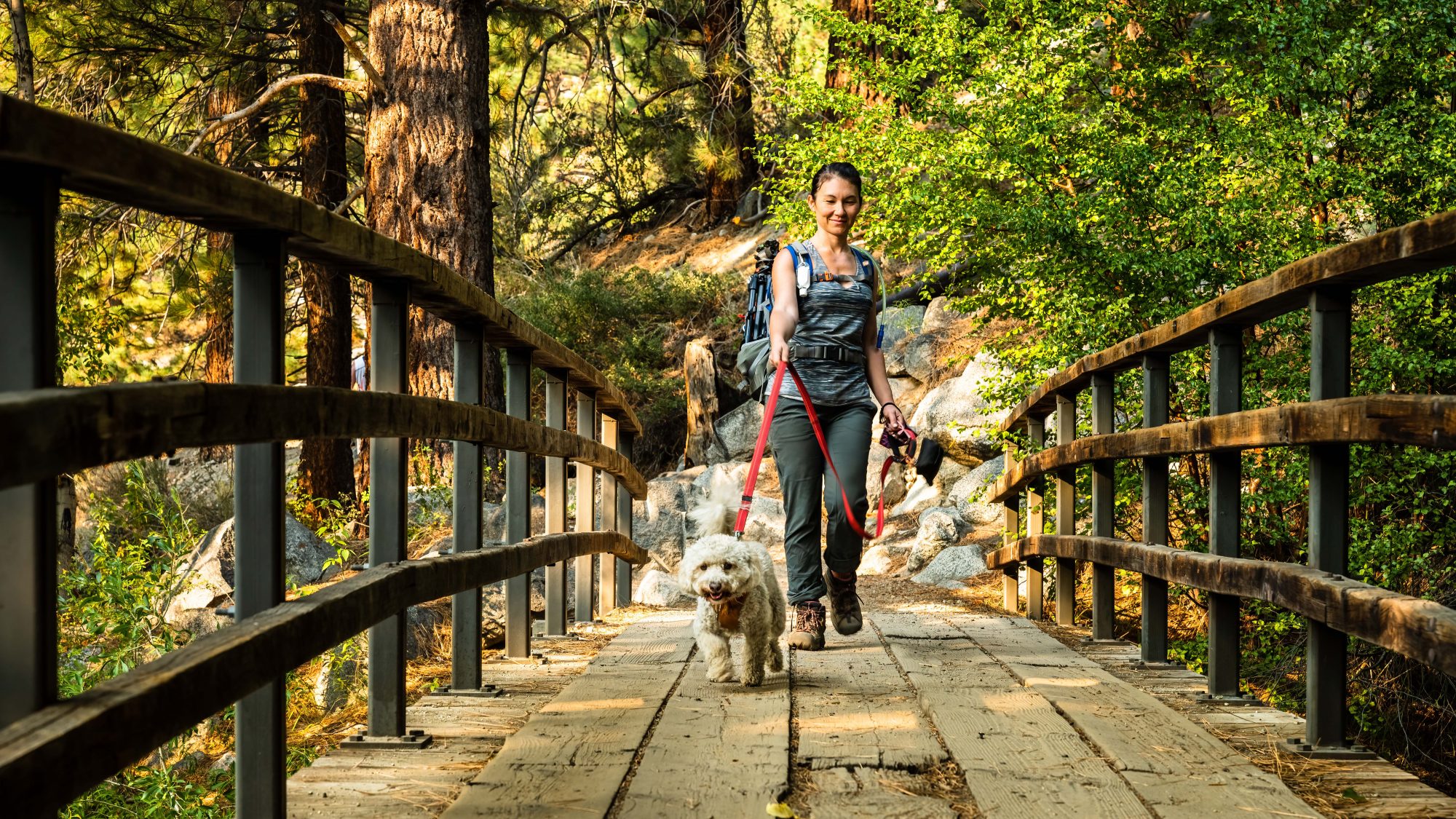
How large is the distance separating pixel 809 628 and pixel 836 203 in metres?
1.89

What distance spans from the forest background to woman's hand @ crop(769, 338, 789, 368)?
2.68 metres

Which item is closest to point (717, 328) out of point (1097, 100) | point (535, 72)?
point (535, 72)

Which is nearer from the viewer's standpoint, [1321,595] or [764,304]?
[1321,595]

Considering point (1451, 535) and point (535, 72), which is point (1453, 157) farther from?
point (535, 72)

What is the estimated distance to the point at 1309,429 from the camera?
136 inches

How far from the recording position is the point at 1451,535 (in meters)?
7.36

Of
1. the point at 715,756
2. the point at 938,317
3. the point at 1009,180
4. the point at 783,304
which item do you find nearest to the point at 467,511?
the point at 715,756

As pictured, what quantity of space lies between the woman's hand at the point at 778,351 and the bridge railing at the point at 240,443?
3.31 ft

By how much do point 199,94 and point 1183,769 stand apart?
13138 mm

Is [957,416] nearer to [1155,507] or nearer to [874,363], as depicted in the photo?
[874,363]

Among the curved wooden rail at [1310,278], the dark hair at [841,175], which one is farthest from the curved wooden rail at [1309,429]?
the dark hair at [841,175]

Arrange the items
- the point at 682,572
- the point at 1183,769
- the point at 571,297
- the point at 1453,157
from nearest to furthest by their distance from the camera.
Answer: the point at 1183,769 → the point at 682,572 → the point at 1453,157 → the point at 571,297

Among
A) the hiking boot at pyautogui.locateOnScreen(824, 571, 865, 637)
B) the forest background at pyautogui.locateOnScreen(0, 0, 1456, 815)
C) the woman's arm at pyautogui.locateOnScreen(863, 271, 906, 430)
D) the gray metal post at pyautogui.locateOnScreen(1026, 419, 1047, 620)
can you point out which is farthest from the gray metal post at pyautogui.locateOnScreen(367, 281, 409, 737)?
the gray metal post at pyautogui.locateOnScreen(1026, 419, 1047, 620)

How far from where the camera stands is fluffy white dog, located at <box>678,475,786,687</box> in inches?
186
